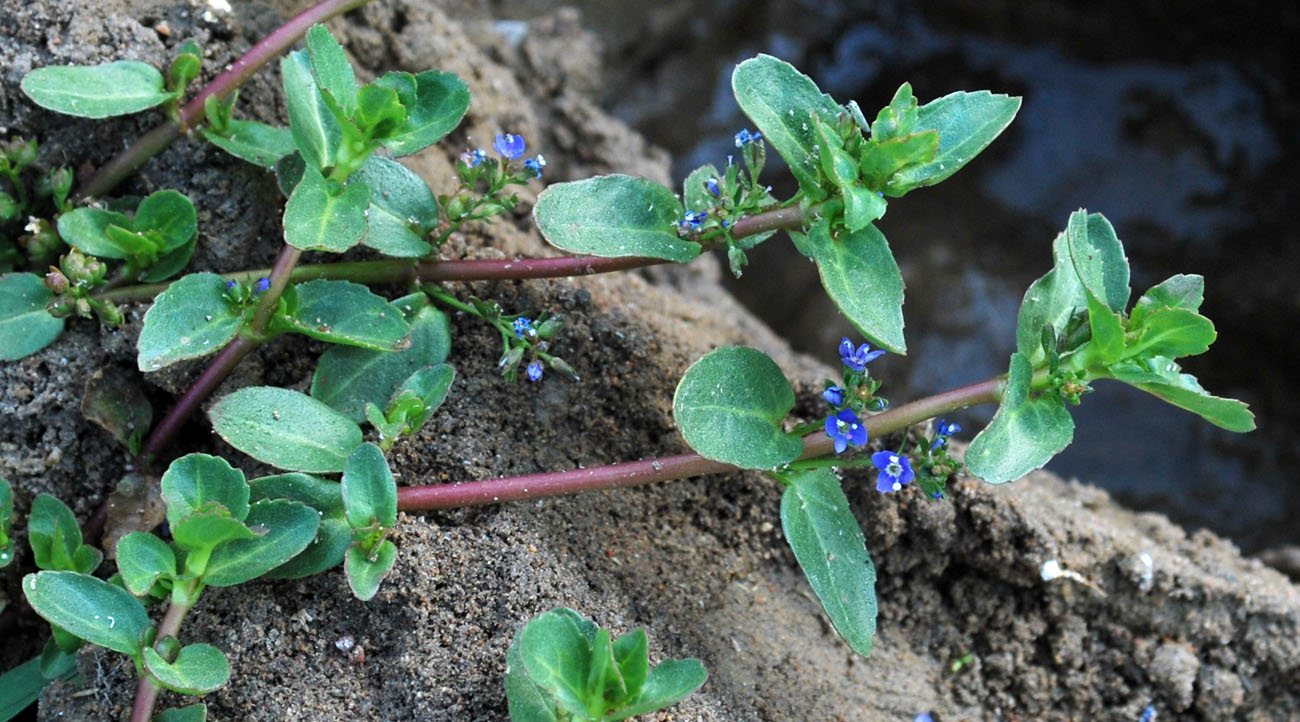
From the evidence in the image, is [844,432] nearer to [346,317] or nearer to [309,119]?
[346,317]

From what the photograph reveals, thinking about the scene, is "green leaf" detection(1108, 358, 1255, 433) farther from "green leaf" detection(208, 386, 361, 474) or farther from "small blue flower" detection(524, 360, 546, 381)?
"green leaf" detection(208, 386, 361, 474)

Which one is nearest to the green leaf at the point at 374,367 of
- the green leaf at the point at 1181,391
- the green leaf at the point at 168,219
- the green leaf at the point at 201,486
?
the green leaf at the point at 201,486

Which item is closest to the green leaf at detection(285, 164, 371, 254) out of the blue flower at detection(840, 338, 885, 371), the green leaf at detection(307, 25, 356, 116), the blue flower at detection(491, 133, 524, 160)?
the green leaf at detection(307, 25, 356, 116)

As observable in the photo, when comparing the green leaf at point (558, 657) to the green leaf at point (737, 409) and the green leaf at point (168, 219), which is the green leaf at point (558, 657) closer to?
the green leaf at point (737, 409)

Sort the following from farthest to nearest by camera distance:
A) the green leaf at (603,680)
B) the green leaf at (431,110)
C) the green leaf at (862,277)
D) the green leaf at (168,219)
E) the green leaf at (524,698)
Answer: the green leaf at (168,219)
the green leaf at (431,110)
the green leaf at (862,277)
the green leaf at (524,698)
the green leaf at (603,680)

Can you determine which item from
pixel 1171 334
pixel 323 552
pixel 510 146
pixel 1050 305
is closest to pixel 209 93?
pixel 510 146
